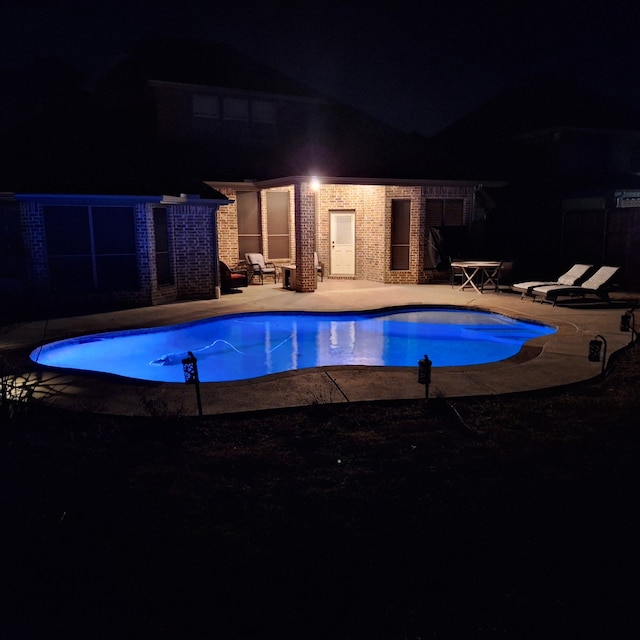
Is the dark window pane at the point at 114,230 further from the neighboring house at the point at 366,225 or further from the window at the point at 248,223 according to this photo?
the window at the point at 248,223

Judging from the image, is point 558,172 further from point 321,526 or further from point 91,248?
point 321,526

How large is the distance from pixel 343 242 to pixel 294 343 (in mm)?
7826

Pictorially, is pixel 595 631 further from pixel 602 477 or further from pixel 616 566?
pixel 602 477

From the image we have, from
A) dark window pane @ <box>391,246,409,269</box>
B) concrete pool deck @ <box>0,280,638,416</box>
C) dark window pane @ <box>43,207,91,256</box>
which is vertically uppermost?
dark window pane @ <box>43,207,91,256</box>

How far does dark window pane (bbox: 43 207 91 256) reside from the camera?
41.0ft

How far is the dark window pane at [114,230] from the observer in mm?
12945

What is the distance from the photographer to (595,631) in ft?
9.03

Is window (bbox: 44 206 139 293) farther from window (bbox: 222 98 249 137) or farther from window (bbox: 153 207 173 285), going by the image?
window (bbox: 222 98 249 137)

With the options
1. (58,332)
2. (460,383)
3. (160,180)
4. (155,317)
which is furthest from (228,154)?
(460,383)

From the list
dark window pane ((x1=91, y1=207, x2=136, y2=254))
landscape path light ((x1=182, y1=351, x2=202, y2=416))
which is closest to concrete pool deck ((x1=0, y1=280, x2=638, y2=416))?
landscape path light ((x1=182, y1=351, x2=202, y2=416))

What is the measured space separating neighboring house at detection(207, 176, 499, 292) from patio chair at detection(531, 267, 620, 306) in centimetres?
431

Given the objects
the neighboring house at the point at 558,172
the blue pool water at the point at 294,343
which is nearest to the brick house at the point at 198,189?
the neighboring house at the point at 558,172

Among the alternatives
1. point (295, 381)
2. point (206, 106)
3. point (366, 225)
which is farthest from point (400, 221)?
point (295, 381)

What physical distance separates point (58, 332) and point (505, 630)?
368 inches
